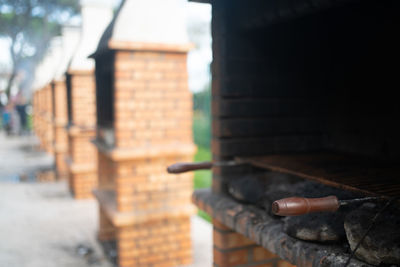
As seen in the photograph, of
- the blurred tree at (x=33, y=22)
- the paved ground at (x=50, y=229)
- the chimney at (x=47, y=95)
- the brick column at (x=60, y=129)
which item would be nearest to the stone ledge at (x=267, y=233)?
the paved ground at (x=50, y=229)

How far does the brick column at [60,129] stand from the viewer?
1024 cm

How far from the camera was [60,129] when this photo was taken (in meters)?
10.4

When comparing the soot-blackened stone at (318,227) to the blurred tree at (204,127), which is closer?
the soot-blackened stone at (318,227)

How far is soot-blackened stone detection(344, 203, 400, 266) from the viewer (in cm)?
145

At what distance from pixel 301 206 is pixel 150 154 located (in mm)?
3288

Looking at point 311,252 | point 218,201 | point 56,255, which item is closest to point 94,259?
point 56,255

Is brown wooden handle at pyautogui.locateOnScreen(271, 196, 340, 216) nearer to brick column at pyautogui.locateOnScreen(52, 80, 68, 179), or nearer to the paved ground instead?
the paved ground

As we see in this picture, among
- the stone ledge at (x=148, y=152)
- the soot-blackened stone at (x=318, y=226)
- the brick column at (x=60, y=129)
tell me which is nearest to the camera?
the soot-blackened stone at (x=318, y=226)

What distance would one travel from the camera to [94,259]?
5.11 meters

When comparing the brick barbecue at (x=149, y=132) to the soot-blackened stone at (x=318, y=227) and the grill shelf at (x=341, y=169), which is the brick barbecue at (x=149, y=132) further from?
the soot-blackened stone at (x=318, y=227)

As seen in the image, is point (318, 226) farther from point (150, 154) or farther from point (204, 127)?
point (204, 127)

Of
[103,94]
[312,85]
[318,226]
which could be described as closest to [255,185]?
[318,226]

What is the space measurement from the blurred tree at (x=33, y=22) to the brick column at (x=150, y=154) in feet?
80.6

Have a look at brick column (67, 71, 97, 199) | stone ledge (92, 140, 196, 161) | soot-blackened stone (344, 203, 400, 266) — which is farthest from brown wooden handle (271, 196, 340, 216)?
brick column (67, 71, 97, 199)
